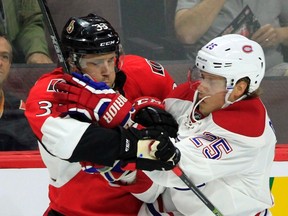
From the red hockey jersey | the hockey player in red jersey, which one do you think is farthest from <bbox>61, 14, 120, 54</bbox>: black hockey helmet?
the red hockey jersey

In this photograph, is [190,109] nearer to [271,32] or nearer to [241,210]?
[241,210]

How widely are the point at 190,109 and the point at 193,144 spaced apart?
187mm

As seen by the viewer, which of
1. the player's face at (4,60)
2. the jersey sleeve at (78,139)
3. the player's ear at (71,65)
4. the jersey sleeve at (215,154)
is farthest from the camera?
the player's face at (4,60)

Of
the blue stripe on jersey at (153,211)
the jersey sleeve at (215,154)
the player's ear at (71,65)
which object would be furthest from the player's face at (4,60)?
the jersey sleeve at (215,154)

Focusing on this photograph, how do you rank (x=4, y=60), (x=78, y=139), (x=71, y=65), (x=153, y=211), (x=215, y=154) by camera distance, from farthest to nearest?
(x=4, y=60), (x=153, y=211), (x=71, y=65), (x=215, y=154), (x=78, y=139)

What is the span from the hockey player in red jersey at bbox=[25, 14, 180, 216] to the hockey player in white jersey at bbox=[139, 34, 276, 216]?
0.08 m

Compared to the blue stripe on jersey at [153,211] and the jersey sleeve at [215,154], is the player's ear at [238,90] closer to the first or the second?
the jersey sleeve at [215,154]

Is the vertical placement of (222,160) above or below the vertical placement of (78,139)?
below

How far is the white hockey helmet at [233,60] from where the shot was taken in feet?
6.06

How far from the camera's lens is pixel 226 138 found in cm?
183

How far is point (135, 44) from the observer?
2.70m

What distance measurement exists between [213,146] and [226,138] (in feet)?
0.14

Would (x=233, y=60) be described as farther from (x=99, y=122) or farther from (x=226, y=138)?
(x=99, y=122)

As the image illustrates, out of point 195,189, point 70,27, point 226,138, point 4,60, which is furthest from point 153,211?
point 4,60
